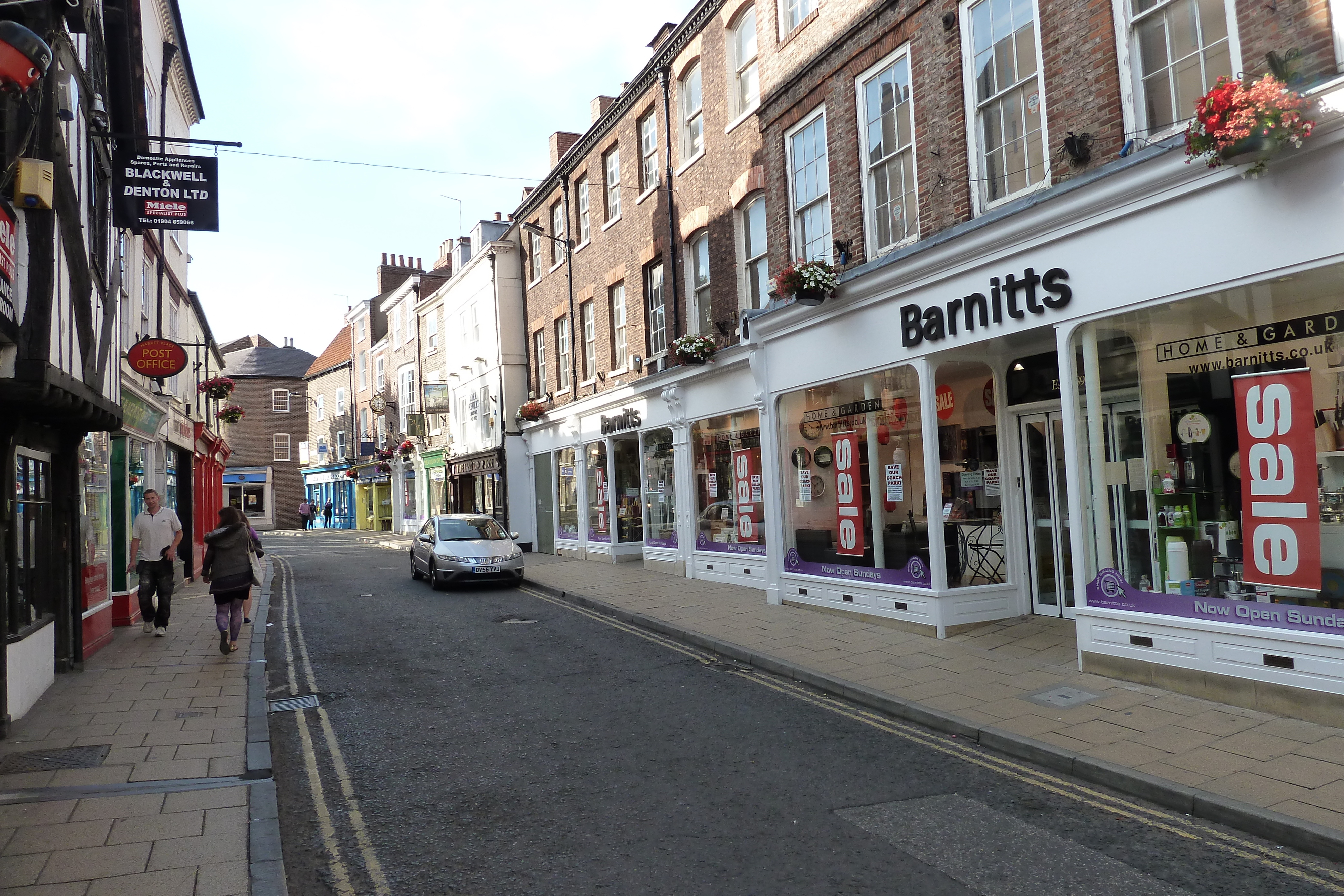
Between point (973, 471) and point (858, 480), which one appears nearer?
point (973, 471)

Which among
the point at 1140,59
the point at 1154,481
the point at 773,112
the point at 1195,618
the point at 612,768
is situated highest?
the point at 773,112

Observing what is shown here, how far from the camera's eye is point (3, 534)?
22.1 feet

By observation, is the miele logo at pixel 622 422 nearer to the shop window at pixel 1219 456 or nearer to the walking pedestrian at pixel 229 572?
the walking pedestrian at pixel 229 572

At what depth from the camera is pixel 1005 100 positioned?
8789 mm

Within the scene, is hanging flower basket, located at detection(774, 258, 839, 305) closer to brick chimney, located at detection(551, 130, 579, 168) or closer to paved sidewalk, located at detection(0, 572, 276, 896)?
paved sidewalk, located at detection(0, 572, 276, 896)

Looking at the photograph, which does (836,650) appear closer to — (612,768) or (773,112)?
(612,768)

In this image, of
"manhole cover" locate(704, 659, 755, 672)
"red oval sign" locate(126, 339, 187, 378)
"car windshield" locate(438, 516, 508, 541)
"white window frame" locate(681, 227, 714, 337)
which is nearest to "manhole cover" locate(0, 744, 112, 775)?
"manhole cover" locate(704, 659, 755, 672)

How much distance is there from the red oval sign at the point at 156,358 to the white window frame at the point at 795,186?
29.7 ft

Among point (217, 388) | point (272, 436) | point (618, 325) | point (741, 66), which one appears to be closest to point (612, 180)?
point (618, 325)

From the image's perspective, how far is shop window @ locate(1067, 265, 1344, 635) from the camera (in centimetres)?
610

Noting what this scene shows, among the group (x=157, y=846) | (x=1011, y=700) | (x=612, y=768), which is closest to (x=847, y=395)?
(x=1011, y=700)

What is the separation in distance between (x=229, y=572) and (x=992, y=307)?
8827mm

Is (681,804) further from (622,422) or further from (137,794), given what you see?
(622,422)

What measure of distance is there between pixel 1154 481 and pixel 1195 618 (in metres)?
1.22
